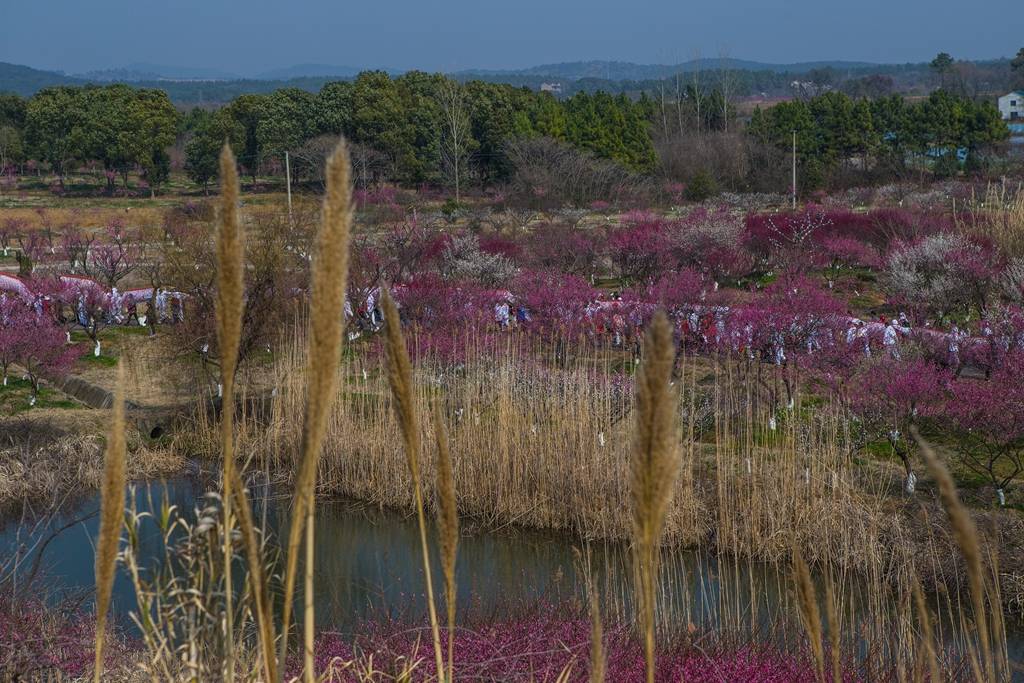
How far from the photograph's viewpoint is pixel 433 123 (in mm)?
40875

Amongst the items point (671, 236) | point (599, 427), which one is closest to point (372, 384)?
point (599, 427)

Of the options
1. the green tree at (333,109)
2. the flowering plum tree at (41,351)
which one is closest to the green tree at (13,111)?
the green tree at (333,109)

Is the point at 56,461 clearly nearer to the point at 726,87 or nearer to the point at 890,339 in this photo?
the point at 890,339

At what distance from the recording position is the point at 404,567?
836cm

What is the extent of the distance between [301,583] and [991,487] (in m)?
4.75

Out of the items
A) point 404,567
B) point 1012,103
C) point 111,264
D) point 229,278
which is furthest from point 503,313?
point 1012,103

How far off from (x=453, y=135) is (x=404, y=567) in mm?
32640

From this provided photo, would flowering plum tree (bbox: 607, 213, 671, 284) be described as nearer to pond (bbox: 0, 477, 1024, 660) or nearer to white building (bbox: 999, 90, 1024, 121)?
pond (bbox: 0, 477, 1024, 660)

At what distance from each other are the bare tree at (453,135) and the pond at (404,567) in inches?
1218

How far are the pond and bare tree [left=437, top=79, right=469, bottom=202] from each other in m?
30.9

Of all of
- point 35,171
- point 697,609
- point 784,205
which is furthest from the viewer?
point 35,171

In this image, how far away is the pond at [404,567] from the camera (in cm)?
668

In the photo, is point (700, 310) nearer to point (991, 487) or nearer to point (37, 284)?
point (991, 487)

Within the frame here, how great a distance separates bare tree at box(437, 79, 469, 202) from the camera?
132 ft
